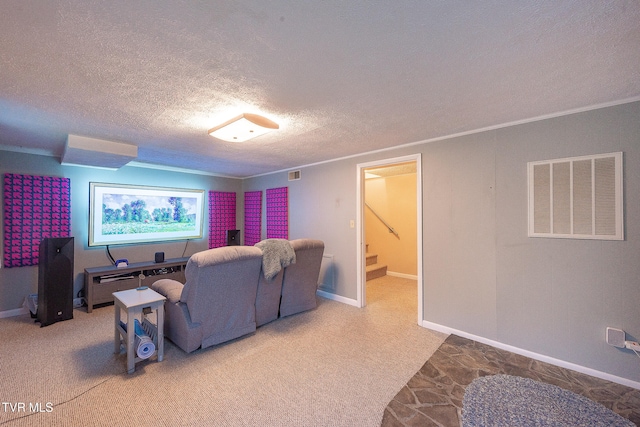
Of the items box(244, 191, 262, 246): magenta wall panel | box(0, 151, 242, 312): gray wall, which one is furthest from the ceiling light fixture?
box(244, 191, 262, 246): magenta wall panel

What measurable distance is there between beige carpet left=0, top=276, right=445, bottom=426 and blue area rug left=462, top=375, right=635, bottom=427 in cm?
49

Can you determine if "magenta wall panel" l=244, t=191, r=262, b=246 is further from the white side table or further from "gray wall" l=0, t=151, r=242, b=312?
the white side table

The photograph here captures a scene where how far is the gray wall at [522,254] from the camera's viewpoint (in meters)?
2.02

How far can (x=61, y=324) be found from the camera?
123 inches

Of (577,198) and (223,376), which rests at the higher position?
(577,198)

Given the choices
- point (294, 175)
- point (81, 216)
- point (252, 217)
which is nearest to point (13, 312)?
point (81, 216)

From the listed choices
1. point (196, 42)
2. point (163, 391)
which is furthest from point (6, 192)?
point (196, 42)

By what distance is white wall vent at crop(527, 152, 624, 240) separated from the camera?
204cm

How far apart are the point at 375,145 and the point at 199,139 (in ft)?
6.91

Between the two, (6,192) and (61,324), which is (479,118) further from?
(6,192)

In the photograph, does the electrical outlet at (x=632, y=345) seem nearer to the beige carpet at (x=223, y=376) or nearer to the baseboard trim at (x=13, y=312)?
the beige carpet at (x=223, y=376)

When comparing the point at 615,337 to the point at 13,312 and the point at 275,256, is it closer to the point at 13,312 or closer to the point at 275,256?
the point at 275,256

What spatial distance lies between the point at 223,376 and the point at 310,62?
238cm

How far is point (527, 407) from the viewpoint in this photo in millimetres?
1786
